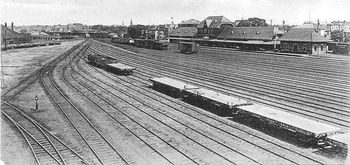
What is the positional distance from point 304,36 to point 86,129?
49.5 metres

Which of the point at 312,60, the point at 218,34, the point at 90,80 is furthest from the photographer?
the point at 218,34

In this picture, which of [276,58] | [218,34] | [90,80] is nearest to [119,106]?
[90,80]

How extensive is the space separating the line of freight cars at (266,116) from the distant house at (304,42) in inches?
1410

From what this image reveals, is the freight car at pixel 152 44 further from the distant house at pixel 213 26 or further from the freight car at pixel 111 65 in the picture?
the freight car at pixel 111 65

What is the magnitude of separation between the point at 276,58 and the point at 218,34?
140 feet

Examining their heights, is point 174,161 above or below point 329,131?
below

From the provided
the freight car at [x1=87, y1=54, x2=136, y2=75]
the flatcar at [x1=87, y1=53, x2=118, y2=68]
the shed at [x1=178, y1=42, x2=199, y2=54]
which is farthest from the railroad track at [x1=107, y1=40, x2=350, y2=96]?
the flatcar at [x1=87, y1=53, x2=118, y2=68]

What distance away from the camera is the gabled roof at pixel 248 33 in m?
77.3

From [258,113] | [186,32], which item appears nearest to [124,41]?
[186,32]

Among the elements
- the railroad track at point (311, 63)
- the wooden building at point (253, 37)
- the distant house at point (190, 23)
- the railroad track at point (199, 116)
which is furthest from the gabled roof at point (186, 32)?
the railroad track at point (199, 116)

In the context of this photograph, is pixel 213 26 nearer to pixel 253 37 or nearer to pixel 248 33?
pixel 248 33

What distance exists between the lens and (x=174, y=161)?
16.1m

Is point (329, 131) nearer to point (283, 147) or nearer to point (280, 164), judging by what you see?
point (283, 147)

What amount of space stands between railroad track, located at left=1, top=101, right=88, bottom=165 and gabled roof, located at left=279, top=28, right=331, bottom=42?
4895 centimetres
